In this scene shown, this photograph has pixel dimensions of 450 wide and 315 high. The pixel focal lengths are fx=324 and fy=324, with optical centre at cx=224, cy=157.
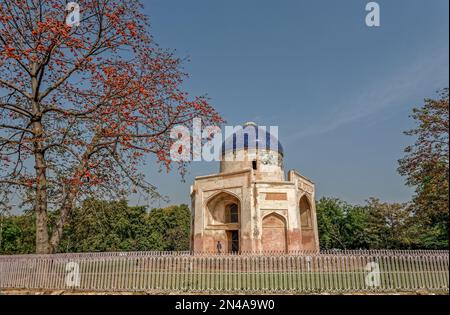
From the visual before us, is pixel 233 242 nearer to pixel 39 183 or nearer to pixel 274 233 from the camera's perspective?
pixel 274 233

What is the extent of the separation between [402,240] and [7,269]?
30.4 metres

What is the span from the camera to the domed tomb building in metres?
19.7

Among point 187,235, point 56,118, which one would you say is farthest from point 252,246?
point 187,235

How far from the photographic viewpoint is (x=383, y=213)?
3089 centimetres

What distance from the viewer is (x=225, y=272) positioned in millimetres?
9406

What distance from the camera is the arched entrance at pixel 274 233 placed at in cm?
1970

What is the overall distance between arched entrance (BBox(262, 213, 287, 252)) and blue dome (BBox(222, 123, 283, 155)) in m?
5.35

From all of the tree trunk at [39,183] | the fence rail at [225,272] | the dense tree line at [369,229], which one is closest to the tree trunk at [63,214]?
the tree trunk at [39,183]

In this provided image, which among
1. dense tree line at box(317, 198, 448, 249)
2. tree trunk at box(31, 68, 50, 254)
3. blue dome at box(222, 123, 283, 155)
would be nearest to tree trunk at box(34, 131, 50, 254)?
tree trunk at box(31, 68, 50, 254)

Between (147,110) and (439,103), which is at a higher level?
(439,103)

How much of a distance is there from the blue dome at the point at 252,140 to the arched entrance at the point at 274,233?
5353 millimetres

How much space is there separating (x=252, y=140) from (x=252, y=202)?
5.32m
